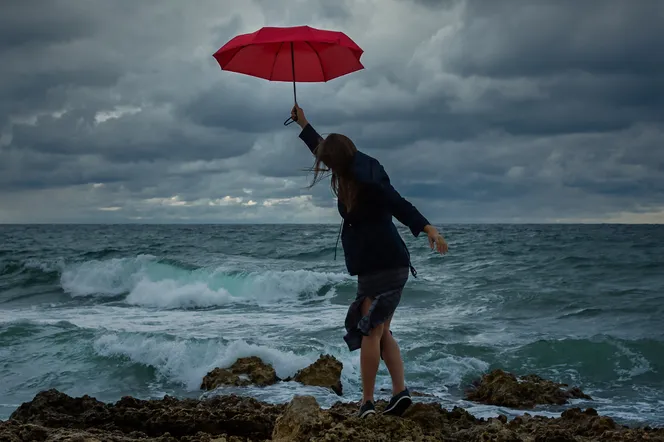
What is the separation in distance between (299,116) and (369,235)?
0.96 m

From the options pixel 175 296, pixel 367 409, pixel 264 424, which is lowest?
pixel 175 296

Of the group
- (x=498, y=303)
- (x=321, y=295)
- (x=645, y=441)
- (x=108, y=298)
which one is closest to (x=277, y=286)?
(x=321, y=295)

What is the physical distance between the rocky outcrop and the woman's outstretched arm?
61.6 inches

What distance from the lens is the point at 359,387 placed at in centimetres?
778

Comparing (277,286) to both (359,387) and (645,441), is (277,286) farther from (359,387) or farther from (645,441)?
(645,441)

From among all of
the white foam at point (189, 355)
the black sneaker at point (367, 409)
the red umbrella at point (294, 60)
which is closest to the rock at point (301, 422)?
the black sneaker at point (367, 409)

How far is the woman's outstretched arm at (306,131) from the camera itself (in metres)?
4.24

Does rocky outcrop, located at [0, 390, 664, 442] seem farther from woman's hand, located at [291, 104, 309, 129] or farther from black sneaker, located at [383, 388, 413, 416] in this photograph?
woman's hand, located at [291, 104, 309, 129]

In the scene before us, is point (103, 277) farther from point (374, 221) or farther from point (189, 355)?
point (374, 221)

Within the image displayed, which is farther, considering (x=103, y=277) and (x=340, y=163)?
(x=103, y=277)

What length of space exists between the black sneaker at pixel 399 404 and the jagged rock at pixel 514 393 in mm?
2820

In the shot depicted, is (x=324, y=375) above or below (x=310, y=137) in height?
below

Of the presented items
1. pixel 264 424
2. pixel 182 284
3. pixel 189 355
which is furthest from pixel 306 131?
pixel 182 284

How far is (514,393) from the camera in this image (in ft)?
22.2
